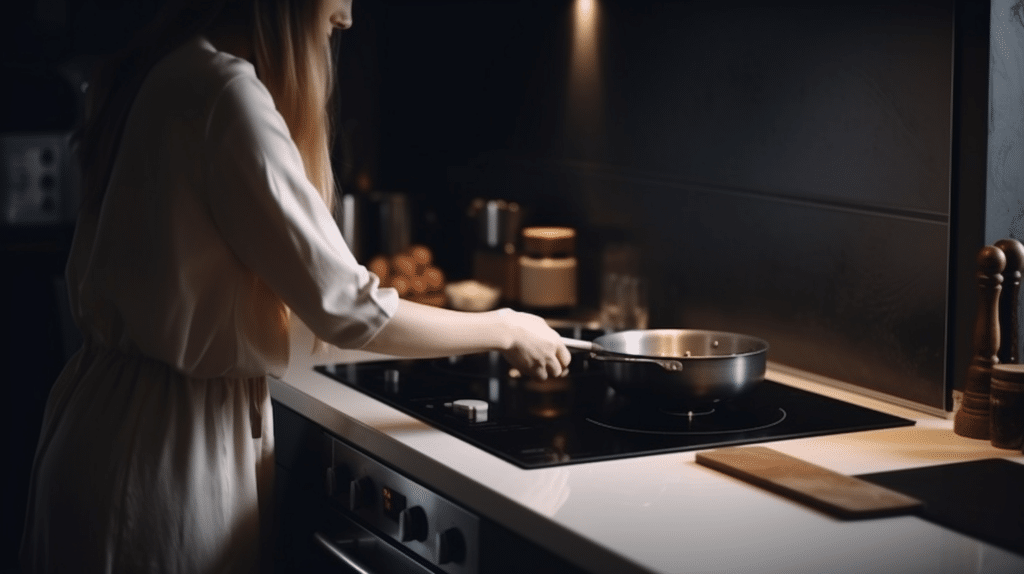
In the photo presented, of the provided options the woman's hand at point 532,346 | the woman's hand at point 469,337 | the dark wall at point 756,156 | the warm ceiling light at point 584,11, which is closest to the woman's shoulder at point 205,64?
the woman's hand at point 469,337

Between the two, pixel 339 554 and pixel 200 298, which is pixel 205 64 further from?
pixel 339 554

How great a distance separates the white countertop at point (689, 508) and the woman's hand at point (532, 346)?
133 mm

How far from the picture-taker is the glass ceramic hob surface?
161 centimetres

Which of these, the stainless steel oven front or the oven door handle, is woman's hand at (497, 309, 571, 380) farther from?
the oven door handle

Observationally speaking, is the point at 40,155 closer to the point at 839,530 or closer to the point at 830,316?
the point at 830,316

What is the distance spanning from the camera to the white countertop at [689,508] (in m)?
1.21

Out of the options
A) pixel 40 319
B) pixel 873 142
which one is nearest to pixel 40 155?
pixel 40 319

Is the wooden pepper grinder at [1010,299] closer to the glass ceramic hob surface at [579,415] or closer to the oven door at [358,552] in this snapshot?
the glass ceramic hob surface at [579,415]

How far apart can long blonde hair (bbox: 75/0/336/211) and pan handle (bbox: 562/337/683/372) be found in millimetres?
435

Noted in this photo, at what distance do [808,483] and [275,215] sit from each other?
2.10 feet

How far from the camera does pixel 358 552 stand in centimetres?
179

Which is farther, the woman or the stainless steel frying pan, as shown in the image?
the stainless steel frying pan

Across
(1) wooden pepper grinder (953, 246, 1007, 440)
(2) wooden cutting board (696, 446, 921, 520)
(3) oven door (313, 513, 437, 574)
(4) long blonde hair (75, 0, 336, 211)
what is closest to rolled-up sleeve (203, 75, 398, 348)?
(4) long blonde hair (75, 0, 336, 211)

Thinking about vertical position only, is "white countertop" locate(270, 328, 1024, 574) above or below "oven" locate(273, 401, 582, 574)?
above
